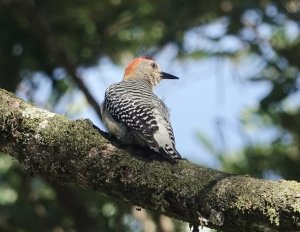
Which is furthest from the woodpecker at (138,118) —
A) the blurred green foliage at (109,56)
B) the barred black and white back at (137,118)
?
the blurred green foliage at (109,56)

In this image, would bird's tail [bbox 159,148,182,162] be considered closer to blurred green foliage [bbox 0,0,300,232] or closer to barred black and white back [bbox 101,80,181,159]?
barred black and white back [bbox 101,80,181,159]

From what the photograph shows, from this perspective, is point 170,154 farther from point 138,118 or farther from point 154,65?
point 154,65

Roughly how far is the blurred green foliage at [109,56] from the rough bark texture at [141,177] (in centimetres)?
264

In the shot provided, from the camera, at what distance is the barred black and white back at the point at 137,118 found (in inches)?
181

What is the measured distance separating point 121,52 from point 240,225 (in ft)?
16.8

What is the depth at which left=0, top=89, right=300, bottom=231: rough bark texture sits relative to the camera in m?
3.16

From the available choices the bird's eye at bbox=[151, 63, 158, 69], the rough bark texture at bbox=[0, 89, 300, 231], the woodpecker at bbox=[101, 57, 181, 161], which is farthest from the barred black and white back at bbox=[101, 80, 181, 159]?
the bird's eye at bbox=[151, 63, 158, 69]

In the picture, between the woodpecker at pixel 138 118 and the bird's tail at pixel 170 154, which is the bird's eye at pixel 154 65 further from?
the bird's tail at pixel 170 154

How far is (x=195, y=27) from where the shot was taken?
7.72 meters

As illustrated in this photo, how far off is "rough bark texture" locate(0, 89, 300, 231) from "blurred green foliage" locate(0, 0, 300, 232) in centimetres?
264

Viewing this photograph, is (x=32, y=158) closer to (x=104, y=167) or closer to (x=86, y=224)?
(x=104, y=167)

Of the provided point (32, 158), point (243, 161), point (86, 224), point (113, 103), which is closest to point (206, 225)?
point (32, 158)

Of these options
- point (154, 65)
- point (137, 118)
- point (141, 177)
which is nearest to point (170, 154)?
point (141, 177)

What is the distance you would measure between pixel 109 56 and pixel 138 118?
3.08 m
